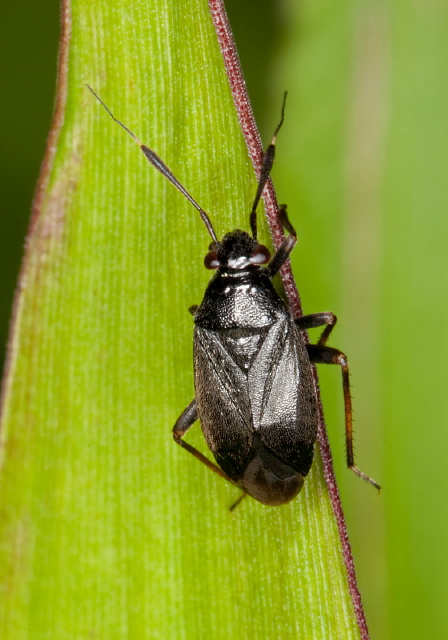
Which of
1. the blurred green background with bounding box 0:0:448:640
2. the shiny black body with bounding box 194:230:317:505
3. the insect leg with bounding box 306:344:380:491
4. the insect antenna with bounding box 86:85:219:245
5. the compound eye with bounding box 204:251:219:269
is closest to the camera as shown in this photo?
the insect antenna with bounding box 86:85:219:245

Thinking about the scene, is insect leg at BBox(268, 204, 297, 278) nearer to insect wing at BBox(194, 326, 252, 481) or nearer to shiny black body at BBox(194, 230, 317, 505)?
shiny black body at BBox(194, 230, 317, 505)

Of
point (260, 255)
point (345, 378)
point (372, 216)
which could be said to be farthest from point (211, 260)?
point (372, 216)

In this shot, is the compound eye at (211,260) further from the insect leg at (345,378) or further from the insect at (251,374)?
the insect leg at (345,378)

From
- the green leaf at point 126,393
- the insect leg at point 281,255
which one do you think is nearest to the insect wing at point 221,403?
the green leaf at point 126,393

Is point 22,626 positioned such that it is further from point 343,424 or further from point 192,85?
point 192,85

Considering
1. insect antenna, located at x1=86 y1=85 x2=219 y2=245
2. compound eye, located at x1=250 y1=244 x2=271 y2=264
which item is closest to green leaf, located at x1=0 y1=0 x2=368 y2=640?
insect antenna, located at x1=86 y1=85 x2=219 y2=245

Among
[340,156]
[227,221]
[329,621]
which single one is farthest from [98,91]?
[329,621]
